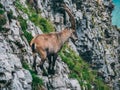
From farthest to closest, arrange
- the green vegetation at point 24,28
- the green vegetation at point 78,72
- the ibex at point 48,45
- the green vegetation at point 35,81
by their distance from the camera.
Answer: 1. the green vegetation at point 78,72
2. the green vegetation at point 24,28
3. the ibex at point 48,45
4. the green vegetation at point 35,81

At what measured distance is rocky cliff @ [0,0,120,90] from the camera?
19050 mm

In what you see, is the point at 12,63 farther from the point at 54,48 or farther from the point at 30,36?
the point at 30,36

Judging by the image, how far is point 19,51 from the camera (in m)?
21.0

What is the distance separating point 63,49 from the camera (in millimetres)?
30547

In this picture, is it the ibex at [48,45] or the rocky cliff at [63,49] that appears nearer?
the rocky cliff at [63,49]

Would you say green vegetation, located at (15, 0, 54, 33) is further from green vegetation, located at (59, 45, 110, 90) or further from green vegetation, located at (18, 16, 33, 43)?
green vegetation, located at (18, 16, 33, 43)

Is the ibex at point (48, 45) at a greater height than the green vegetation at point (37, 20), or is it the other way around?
the green vegetation at point (37, 20)

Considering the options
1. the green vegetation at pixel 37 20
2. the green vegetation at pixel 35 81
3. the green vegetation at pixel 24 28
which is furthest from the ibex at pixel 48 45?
the green vegetation at pixel 37 20

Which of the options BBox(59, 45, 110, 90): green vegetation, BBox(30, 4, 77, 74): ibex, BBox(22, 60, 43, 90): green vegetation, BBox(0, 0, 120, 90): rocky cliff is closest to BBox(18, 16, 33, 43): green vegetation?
BBox(0, 0, 120, 90): rocky cliff

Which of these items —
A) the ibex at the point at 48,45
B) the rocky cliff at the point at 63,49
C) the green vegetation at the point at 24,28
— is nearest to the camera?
the rocky cliff at the point at 63,49

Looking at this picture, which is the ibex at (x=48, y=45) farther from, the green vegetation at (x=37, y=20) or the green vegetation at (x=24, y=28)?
the green vegetation at (x=37, y=20)

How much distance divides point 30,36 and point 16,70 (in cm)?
517

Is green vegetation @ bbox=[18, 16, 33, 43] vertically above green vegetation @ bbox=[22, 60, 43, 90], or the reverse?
green vegetation @ bbox=[18, 16, 33, 43]

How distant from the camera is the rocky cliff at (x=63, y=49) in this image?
19050mm
